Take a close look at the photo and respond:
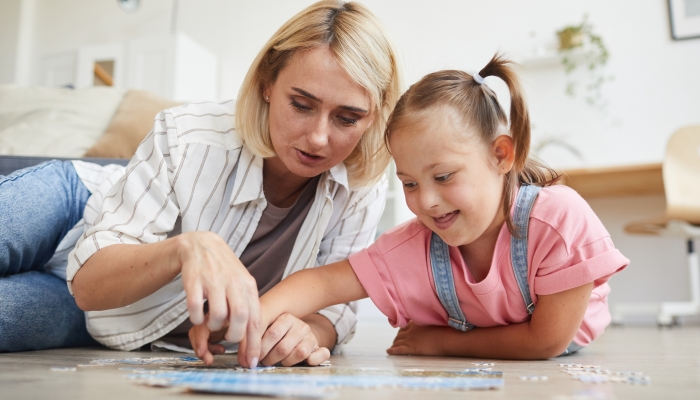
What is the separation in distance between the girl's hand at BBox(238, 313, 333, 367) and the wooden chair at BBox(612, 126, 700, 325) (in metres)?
2.53

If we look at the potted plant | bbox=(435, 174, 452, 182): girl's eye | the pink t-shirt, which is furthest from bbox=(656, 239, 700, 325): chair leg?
bbox=(435, 174, 452, 182): girl's eye

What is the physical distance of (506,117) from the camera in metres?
1.19

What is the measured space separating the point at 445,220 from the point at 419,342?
0.30 m

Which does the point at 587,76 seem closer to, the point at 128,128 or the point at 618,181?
the point at 618,181

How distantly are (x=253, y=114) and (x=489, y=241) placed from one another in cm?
56

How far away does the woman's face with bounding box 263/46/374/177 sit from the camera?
3.78ft

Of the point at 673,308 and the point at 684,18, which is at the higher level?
the point at 684,18

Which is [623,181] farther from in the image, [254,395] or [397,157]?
[254,395]

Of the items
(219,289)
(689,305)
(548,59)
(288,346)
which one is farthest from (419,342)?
(548,59)

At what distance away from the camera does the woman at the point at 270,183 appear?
1053 millimetres

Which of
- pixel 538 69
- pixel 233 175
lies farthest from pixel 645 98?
pixel 233 175

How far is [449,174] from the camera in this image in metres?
1.07

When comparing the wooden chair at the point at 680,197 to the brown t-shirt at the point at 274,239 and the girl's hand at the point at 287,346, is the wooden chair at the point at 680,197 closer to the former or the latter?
the brown t-shirt at the point at 274,239

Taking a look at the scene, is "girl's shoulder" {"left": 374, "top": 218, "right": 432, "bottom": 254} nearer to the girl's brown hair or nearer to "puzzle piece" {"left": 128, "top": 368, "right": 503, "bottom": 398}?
the girl's brown hair
